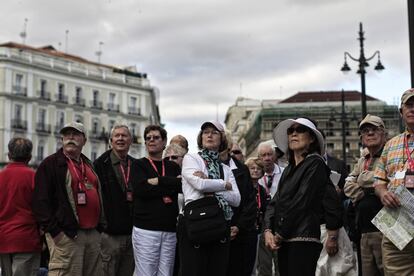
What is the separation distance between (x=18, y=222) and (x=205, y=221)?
2.23 meters

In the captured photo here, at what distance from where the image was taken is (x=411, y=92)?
5160 millimetres

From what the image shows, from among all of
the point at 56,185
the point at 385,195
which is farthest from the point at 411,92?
the point at 56,185

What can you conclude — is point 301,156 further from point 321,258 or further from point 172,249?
point 172,249

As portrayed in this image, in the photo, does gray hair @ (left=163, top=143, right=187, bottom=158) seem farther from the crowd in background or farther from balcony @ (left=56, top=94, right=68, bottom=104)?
balcony @ (left=56, top=94, right=68, bottom=104)

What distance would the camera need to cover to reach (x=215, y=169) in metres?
6.38

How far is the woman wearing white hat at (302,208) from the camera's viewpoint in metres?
4.94

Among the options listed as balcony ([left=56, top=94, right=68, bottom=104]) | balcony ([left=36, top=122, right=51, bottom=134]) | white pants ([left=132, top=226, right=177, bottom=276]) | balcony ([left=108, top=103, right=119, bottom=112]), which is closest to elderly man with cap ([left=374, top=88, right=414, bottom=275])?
white pants ([left=132, top=226, right=177, bottom=276])

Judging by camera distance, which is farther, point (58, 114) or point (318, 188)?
point (58, 114)

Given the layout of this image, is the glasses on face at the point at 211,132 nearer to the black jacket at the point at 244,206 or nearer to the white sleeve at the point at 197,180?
the white sleeve at the point at 197,180

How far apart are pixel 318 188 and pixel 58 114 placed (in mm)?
71446

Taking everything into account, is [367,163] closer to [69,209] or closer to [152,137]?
[152,137]

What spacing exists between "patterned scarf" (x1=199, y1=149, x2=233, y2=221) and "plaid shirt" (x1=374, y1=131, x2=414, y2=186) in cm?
159

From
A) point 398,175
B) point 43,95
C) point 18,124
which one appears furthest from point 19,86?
point 398,175

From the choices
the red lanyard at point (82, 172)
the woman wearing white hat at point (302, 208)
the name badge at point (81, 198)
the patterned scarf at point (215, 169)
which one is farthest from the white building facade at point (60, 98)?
the woman wearing white hat at point (302, 208)
